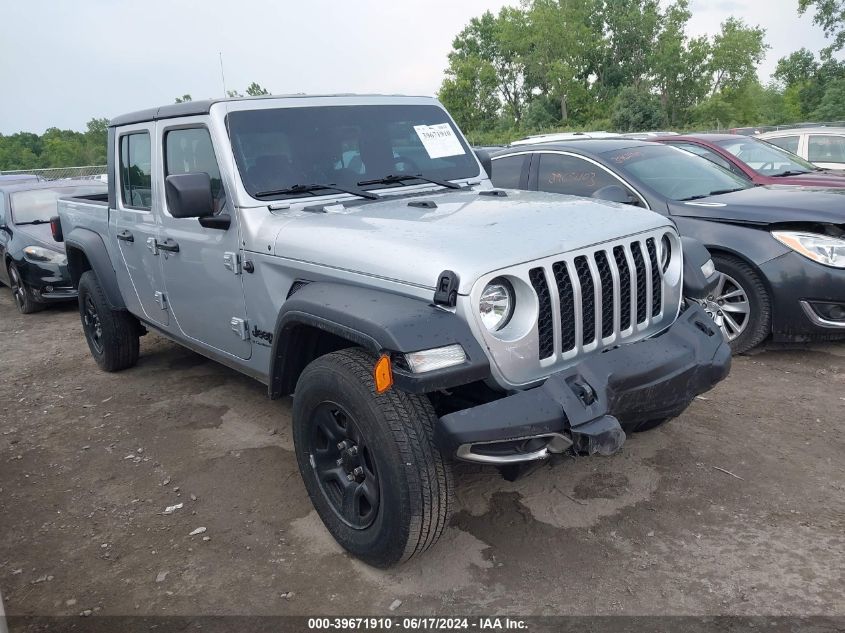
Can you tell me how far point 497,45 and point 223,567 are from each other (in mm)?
73487

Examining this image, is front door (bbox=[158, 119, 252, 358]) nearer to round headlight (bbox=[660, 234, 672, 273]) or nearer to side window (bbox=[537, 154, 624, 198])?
round headlight (bbox=[660, 234, 672, 273])

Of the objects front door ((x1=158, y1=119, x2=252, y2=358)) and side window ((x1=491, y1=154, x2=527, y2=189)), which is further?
side window ((x1=491, y1=154, x2=527, y2=189))

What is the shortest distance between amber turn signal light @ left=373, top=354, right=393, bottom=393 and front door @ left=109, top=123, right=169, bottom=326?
8.31ft

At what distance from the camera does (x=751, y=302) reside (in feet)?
16.8

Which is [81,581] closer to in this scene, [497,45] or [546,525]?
[546,525]

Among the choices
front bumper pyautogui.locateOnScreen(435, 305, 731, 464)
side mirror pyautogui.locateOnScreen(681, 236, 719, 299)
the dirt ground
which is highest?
side mirror pyautogui.locateOnScreen(681, 236, 719, 299)

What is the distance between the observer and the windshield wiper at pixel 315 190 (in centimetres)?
364

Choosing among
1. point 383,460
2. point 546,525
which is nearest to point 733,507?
point 546,525

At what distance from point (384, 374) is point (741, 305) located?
3726mm

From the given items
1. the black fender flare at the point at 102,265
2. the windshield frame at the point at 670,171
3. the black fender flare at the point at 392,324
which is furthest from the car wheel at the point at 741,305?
the black fender flare at the point at 102,265

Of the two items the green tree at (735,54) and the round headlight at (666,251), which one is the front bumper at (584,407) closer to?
the round headlight at (666,251)

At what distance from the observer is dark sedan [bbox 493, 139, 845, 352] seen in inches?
194

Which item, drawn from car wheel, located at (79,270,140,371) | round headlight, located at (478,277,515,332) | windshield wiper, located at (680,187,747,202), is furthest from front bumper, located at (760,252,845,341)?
car wheel, located at (79,270,140,371)

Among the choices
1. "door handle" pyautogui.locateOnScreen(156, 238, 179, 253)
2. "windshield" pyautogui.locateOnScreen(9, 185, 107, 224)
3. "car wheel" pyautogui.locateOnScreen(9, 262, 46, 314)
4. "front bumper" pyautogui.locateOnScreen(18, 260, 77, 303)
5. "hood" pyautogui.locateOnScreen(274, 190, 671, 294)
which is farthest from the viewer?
"windshield" pyautogui.locateOnScreen(9, 185, 107, 224)
